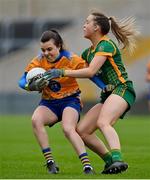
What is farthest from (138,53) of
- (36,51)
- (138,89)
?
(36,51)

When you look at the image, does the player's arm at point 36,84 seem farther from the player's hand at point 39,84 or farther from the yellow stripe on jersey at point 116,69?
the yellow stripe on jersey at point 116,69

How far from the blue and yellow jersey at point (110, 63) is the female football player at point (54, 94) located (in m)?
0.30

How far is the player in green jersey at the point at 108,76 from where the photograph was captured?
10438 millimetres

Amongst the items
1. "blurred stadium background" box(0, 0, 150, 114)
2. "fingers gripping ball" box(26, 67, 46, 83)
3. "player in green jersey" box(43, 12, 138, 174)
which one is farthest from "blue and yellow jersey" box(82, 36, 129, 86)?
"blurred stadium background" box(0, 0, 150, 114)

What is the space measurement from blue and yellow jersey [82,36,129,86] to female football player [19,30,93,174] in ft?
1.00

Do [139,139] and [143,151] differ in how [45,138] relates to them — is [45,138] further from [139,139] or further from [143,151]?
[139,139]

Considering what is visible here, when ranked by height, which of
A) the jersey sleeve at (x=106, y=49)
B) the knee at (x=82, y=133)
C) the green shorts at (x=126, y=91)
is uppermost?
the jersey sleeve at (x=106, y=49)

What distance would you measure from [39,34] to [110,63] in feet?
98.3

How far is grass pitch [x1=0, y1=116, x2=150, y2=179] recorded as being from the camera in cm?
1040

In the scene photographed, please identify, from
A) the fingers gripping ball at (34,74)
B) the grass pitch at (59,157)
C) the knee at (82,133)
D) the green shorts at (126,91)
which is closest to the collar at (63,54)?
the fingers gripping ball at (34,74)

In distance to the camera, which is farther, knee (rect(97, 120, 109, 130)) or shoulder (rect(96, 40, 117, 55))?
shoulder (rect(96, 40, 117, 55))

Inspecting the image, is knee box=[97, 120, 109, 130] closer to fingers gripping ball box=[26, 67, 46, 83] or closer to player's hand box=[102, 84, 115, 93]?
player's hand box=[102, 84, 115, 93]

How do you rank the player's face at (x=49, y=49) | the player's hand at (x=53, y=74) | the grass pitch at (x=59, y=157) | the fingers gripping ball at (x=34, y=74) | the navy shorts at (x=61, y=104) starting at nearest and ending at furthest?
the grass pitch at (x=59, y=157) < the player's hand at (x=53, y=74) < the fingers gripping ball at (x=34, y=74) < the player's face at (x=49, y=49) < the navy shorts at (x=61, y=104)

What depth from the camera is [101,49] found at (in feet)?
34.8
